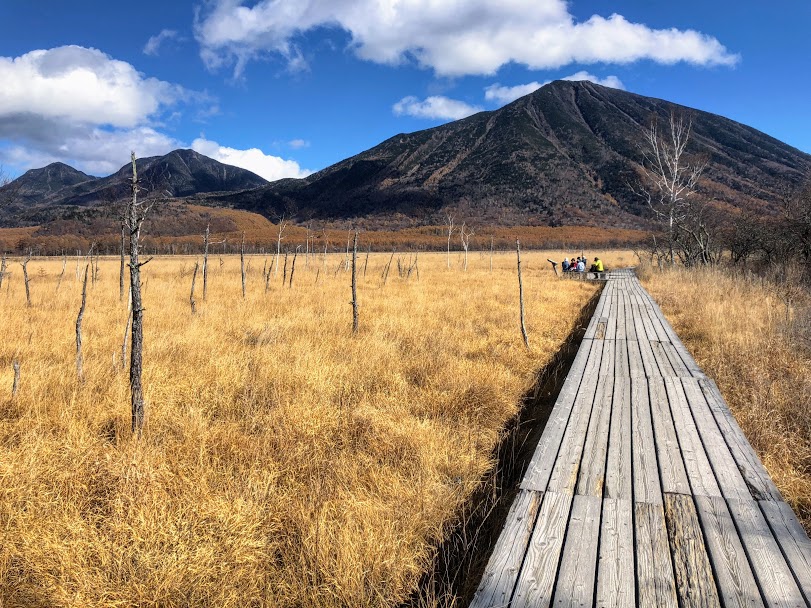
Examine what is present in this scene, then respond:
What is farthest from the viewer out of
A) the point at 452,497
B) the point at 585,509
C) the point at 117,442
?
the point at 117,442

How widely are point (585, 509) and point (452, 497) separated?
3.24 ft

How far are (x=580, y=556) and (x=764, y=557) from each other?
1.00m

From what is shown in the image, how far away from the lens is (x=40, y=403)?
471cm

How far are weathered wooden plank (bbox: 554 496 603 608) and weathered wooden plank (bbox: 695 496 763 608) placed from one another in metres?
0.59

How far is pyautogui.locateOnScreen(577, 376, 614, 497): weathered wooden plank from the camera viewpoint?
3205mm

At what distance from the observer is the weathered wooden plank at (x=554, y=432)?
331cm

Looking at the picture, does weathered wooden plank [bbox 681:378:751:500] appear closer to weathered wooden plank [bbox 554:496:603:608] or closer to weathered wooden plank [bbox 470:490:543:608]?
weathered wooden plank [bbox 554:496:603:608]

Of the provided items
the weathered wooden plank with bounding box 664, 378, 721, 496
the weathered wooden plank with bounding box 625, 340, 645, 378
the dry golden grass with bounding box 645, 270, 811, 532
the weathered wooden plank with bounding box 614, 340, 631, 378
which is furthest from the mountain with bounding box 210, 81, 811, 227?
the weathered wooden plank with bounding box 664, 378, 721, 496

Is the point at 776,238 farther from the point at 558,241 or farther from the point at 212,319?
the point at 558,241

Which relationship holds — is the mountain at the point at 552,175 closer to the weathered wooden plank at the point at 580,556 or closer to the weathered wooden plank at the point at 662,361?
the weathered wooden plank at the point at 662,361

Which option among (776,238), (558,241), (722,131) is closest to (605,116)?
(722,131)

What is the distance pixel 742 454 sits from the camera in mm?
3605

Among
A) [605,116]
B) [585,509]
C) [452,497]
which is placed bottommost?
[452,497]

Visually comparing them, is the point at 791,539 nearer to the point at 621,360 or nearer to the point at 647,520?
the point at 647,520
